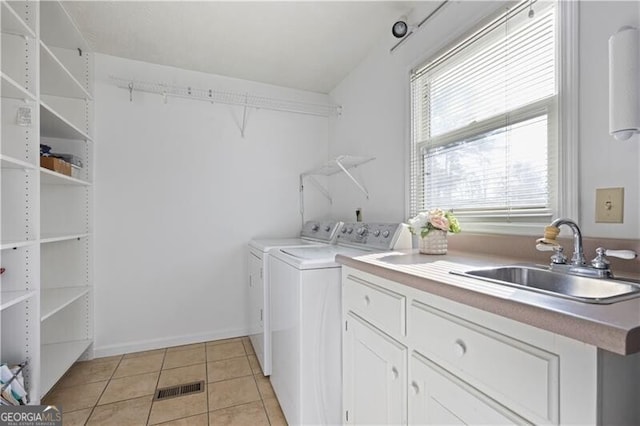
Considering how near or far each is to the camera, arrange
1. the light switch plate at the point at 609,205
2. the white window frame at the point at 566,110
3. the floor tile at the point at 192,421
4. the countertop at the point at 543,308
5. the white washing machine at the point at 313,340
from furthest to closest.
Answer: the floor tile at the point at 192,421 < the white washing machine at the point at 313,340 < the white window frame at the point at 566,110 < the light switch plate at the point at 609,205 < the countertop at the point at 543,308

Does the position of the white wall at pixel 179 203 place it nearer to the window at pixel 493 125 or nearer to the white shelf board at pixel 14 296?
the white shelf board at pixel 14 296

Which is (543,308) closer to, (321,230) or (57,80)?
(321,230)

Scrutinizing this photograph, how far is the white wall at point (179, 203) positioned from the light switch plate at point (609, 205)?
239 cm

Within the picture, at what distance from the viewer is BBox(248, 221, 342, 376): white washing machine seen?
82.3 inches

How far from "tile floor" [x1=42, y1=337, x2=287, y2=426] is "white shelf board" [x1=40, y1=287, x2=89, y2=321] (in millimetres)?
545

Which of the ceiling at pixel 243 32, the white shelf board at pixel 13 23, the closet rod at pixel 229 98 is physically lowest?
the white shelf board at pixel 13 23

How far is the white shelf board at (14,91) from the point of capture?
136 centimetres

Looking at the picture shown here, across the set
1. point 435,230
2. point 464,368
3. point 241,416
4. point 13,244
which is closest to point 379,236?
point 435,230

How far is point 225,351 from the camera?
101 inches

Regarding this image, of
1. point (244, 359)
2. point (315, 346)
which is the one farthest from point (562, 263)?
point (244, 359)

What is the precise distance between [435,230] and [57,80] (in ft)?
8.76

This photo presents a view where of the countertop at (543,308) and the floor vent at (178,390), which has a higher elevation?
the countertop at (543,308)

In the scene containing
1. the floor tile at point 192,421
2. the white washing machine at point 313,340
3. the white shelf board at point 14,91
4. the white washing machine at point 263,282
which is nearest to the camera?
the white shelf board at point 14,91

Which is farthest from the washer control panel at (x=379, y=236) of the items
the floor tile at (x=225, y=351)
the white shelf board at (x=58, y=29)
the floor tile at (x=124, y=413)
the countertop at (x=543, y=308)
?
the white shelf board at (x=58, y=29)
